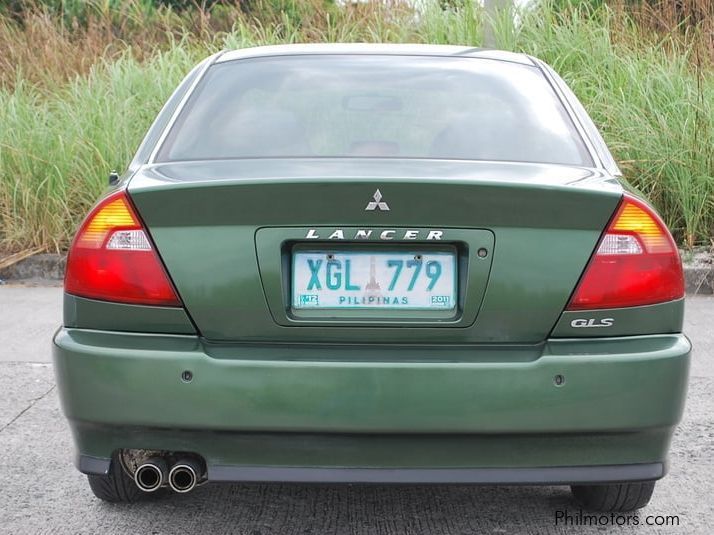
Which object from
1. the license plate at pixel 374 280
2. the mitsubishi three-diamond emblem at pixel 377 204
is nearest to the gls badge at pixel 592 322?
the license plate at pixel 374 280

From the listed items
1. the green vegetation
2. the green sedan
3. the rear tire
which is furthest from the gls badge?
the green vegetation

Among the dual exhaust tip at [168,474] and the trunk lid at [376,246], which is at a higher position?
the trunk lid at [376,246]

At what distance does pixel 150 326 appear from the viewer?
2.76m

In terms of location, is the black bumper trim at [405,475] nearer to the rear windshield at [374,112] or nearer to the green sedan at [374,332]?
the green sedan at [374,332]

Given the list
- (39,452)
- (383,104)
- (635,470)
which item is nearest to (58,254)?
(39,452)

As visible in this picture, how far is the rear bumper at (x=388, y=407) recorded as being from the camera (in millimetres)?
2637

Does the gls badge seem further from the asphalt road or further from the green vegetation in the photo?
the green vegetation

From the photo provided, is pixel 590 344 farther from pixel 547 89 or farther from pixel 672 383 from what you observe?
pixel 547 89

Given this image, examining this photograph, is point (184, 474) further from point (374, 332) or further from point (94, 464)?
point (374, 332)

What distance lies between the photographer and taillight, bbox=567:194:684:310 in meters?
2.77

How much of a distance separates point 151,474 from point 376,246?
30.9 inches

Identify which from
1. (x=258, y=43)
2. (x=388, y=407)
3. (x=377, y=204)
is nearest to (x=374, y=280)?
(x=377, y=204)

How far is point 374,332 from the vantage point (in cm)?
272

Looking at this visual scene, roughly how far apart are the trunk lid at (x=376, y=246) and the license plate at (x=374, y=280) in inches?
0.8
